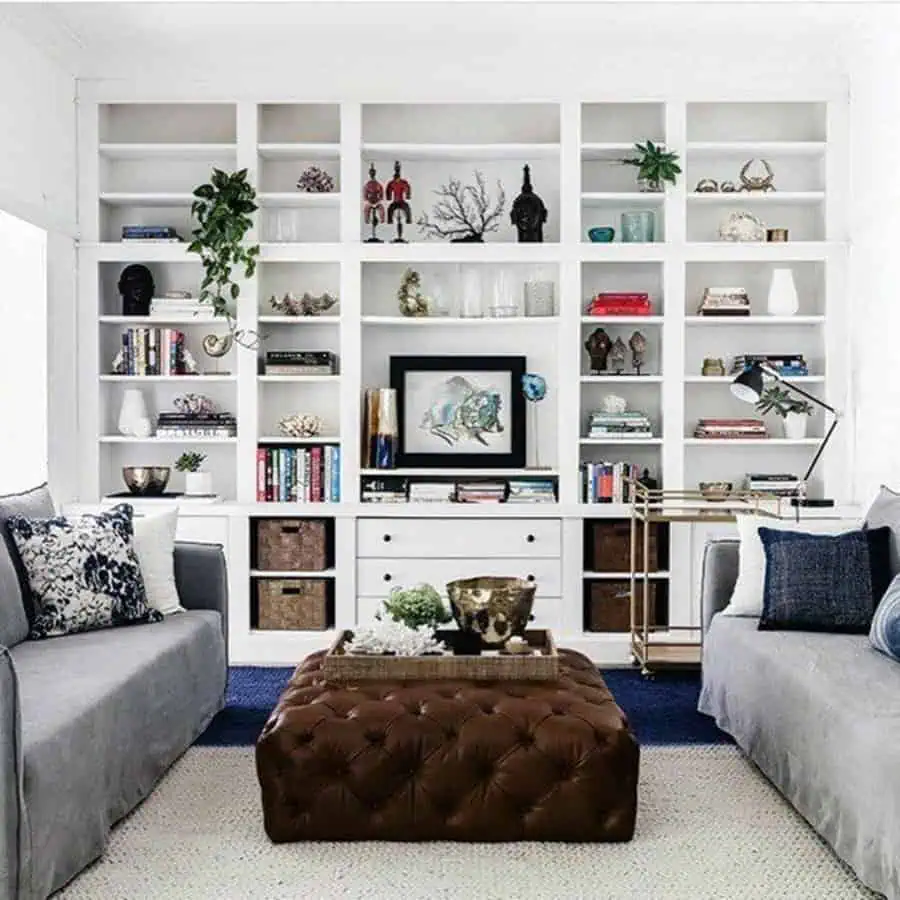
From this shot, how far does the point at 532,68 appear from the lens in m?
5.94

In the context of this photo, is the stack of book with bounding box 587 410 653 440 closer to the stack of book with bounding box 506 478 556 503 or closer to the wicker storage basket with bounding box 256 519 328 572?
the stack of book with bounding box 506 478 556 503

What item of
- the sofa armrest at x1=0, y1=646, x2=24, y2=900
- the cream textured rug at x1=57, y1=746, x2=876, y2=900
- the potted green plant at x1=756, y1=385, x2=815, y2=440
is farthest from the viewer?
the potted green plant at x1=756, y1=385, x2=815, y2=440

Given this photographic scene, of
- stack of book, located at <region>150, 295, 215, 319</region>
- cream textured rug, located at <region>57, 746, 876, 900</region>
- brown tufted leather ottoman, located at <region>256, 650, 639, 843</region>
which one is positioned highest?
stack of book, located at <region>150, 295, 215, 319</region>

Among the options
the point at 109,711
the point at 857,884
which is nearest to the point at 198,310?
the point at 109,711

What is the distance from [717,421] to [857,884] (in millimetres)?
3199

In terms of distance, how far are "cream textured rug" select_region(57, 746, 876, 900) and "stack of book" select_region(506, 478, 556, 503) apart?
7.70ft

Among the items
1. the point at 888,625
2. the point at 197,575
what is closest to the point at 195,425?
the point at 197,575

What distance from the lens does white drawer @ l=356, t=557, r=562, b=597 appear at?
590 cm

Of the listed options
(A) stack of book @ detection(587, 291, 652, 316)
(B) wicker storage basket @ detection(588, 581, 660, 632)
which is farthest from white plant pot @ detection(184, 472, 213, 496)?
(A) stack of book @ detection(587, 291, 652, 316)

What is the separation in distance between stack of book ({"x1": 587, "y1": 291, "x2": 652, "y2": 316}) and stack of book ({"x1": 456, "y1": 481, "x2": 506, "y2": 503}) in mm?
963

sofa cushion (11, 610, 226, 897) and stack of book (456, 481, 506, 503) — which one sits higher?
stack of book (456, 481, 506, 503)

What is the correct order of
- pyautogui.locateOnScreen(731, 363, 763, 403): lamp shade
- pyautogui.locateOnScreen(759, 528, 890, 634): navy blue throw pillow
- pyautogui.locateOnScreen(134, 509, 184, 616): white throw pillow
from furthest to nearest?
pyautogui.locateOnScreen(731, 363, 763, 403): lamp shade → pyautogui.locateOnScreen(134, 509, 184, 616): white throw pillow → pyautogui.locateOnScreen(759, 528, 890, 634): navy blue throw pillow

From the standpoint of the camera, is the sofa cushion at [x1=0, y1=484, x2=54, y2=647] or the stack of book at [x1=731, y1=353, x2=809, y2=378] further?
the stack of book at [x1=731, y1=353, x2=809, y2=378]

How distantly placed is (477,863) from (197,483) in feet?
10.6
